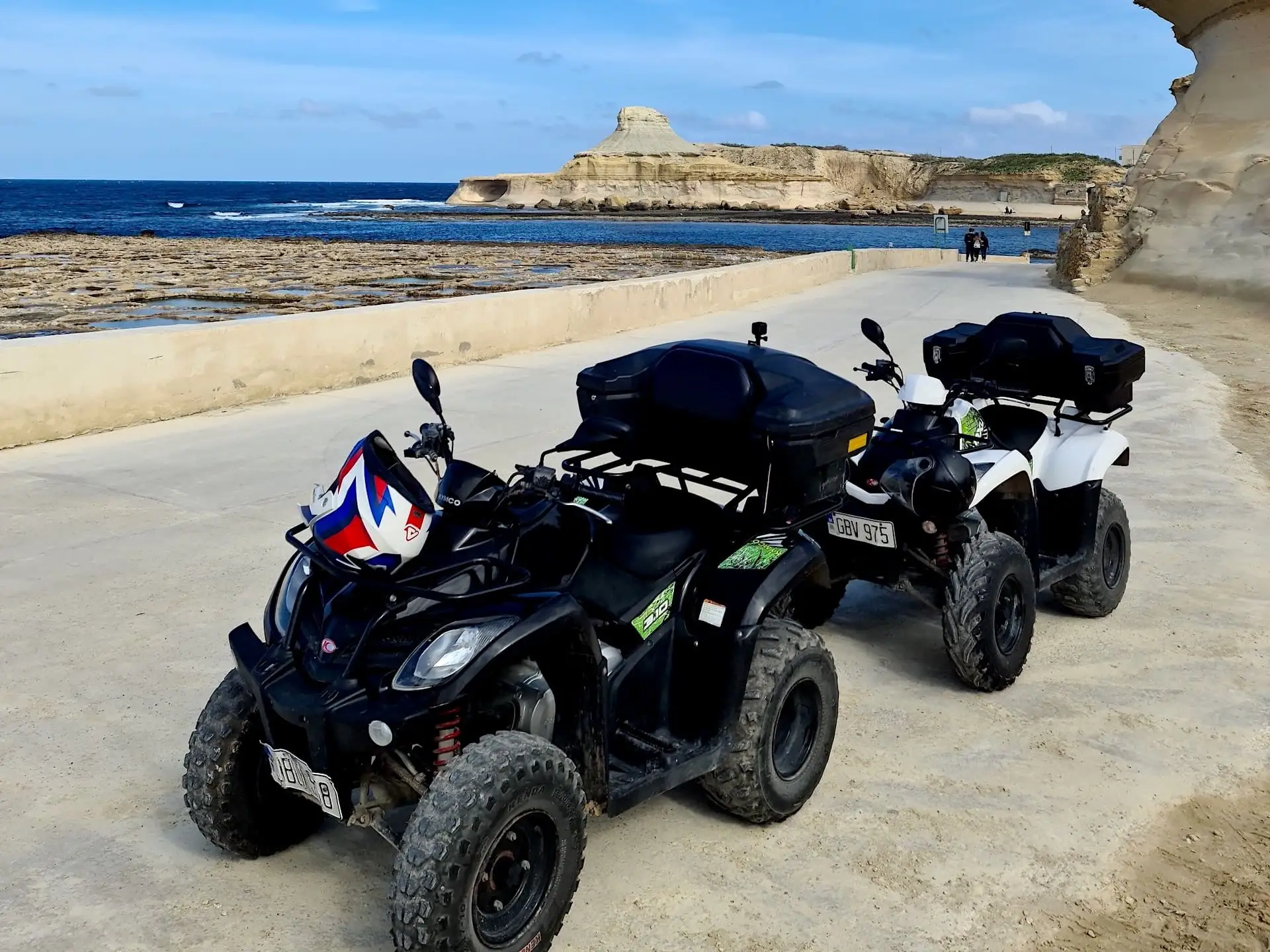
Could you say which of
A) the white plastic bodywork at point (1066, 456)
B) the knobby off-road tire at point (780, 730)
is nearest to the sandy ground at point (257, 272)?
the white plastic bodywork at point (1066, 456)

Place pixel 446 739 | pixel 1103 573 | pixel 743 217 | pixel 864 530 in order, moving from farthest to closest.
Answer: pixel 743 217, pixel 1103 573, pixel 864 530, pixel 446 739

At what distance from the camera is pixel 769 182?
436ft

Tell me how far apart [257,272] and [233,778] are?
30.5 metres

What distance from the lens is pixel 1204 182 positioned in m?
23.6

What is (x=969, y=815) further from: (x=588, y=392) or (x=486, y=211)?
(x=486, y=211)

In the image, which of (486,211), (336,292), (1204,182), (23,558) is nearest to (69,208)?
(486,211)

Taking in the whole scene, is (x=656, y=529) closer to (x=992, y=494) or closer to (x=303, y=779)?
(x=303, y=779)

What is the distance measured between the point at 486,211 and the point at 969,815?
4947 inches

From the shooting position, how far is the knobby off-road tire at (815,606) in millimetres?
5402

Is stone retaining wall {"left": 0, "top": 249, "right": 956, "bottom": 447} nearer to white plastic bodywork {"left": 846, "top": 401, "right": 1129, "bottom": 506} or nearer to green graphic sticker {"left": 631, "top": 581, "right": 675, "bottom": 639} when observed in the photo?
white plastic bodywork {"left": 846, "top": 401, "right": 1129, "bottom": 506}

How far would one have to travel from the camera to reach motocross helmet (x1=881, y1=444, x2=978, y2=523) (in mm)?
4551

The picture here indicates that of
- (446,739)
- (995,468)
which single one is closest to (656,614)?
(446,739)

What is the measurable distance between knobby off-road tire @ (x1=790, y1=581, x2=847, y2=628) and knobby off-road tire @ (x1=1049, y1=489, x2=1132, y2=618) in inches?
41.0

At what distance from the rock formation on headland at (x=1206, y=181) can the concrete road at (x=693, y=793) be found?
53.8 feet
